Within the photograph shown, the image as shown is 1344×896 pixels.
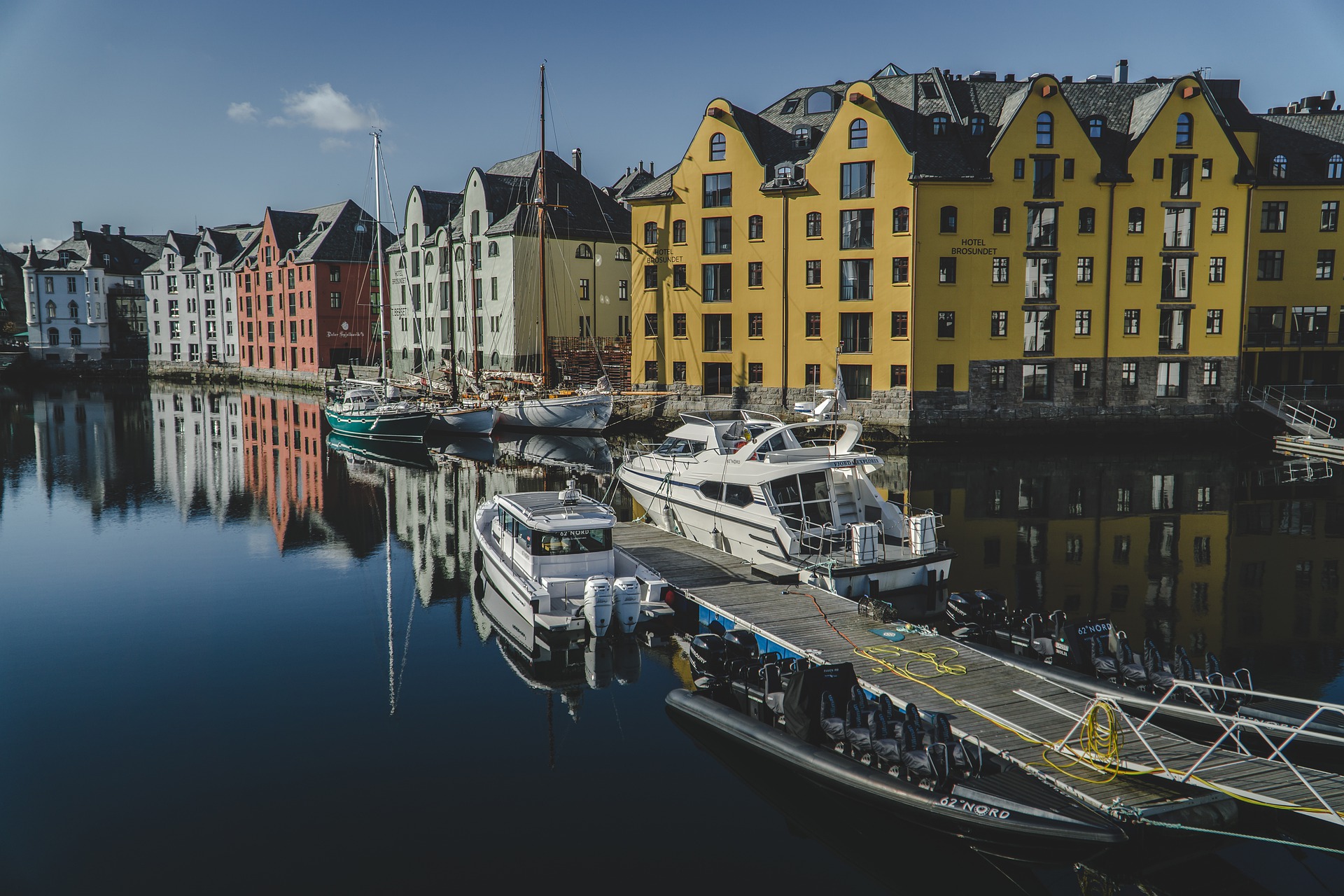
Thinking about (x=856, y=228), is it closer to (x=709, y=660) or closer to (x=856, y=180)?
(x=856, y=180)

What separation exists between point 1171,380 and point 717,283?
2801 centimetres

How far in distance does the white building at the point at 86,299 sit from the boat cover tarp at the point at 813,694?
127187 mm

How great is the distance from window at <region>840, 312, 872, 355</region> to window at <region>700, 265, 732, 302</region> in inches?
306

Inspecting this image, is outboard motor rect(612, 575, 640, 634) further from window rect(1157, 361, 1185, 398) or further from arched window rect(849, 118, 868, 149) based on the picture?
window rect(1157, 361, 1185, 398)

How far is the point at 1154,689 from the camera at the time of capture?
16.0 m

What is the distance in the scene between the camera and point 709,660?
1753 cm

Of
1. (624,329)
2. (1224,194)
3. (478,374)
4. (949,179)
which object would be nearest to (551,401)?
(478,374)

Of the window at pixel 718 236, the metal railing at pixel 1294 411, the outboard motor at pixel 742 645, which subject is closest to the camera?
the outboard motor at pixel 742 645

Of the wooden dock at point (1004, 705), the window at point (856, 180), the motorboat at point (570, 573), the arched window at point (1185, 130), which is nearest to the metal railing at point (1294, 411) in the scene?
the arched window at point (1185, 130)

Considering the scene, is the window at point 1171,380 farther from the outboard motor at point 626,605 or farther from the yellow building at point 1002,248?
the outboard motor at point 626,605

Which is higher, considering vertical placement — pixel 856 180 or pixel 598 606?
pixel 856 180

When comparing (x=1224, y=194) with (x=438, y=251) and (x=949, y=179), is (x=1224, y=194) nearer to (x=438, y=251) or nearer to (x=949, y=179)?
(x=949, y=179)

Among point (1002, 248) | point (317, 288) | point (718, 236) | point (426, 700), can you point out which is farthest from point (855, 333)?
point (317, 288)

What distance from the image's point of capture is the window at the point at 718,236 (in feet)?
186
